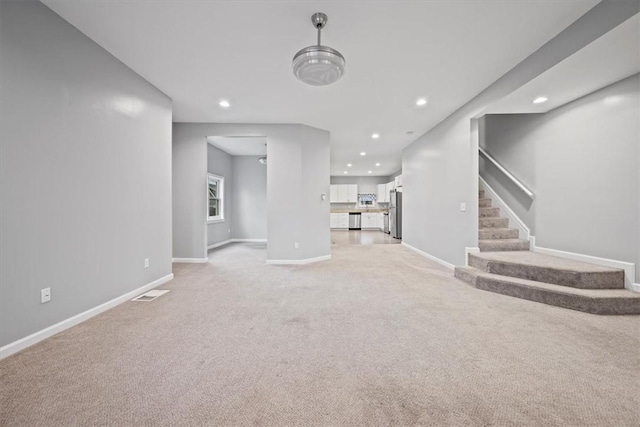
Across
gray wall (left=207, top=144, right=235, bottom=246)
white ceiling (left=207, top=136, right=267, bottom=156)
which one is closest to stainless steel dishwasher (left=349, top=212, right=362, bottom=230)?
white ceiling (left=207, top=136, right=267, bottom=156)

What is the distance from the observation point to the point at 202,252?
194 inches

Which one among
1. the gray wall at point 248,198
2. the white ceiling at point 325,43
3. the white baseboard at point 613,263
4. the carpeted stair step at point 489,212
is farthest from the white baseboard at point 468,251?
the gray wall at point 248,198

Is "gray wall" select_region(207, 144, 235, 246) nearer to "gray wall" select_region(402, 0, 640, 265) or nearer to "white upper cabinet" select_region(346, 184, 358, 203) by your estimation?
"gray wall" select_region(402, 0, 640, 265)

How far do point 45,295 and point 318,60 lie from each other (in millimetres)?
2953

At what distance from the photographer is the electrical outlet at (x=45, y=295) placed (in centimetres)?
204

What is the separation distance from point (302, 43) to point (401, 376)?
2.96 metres

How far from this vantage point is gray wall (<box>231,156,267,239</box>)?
310 inches

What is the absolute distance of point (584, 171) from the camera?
10.8ft

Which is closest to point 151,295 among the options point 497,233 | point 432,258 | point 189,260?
point 189,260

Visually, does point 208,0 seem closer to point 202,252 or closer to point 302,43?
point 302,43

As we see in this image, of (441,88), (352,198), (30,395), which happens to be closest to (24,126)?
(30,395)

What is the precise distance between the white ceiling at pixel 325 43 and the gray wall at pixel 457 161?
137 millimetres

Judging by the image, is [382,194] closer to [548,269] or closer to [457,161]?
[457,161]

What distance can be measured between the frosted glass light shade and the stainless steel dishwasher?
9.77 metres
